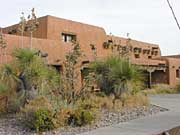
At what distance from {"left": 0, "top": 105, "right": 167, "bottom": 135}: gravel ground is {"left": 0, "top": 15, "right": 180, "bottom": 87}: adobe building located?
4723mm

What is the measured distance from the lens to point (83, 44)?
3142 centimetres

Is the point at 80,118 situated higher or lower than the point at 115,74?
lower

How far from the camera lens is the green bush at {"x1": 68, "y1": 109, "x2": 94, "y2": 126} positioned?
34.4ft

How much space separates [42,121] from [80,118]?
1211 millimetres

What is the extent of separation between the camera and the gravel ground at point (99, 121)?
9.87 metres

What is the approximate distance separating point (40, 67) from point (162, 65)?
28586mm

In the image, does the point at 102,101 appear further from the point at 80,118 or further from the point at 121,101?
the point at 80,118

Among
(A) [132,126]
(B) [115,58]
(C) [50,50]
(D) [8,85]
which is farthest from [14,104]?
(C) [50,50]

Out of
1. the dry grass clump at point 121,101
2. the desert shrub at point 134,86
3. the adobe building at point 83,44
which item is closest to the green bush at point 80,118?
the dry grass clump at point 121,101

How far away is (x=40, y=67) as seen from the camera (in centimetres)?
1250

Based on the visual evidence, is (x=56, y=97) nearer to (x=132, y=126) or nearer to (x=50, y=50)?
(x=132, y=126)

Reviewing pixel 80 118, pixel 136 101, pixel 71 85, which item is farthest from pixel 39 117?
pixel 136 101

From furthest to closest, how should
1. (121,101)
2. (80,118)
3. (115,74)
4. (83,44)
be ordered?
(83,44) < (115,74) < (121,101) < (80,118)

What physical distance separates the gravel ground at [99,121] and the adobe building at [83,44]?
15.5ft
